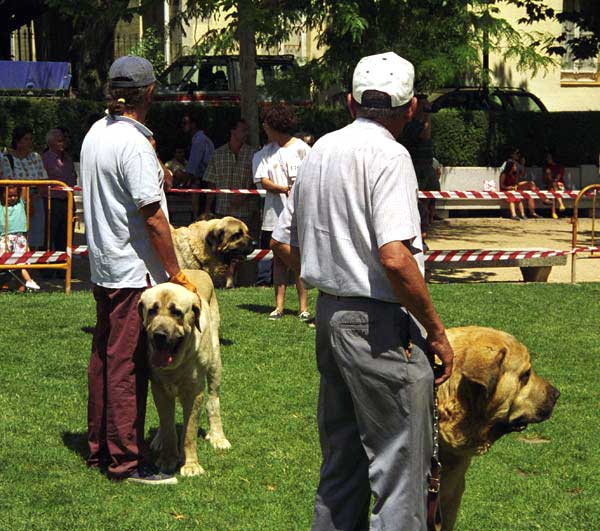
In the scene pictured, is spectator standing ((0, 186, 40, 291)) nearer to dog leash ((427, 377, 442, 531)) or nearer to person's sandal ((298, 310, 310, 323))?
person's sandal ((298, 310, 310, 323))

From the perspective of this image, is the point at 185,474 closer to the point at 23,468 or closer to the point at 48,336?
the point at 23,468

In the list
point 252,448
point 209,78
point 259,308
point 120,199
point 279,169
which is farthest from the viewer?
point 209,78

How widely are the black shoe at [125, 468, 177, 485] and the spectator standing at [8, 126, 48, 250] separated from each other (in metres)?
7.07

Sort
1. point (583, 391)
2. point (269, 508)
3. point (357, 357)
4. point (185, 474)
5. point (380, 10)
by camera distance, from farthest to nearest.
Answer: point (380, 10)
point (583, 391)
point (185, 474)
point (269, 508)
point (357, 357)

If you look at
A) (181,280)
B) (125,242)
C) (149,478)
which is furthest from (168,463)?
(125,242)

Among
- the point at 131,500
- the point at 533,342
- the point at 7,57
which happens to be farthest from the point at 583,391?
the point at 7,57

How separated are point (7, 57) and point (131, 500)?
32.7 m

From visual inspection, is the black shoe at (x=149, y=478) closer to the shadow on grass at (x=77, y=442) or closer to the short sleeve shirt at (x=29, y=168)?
the shadow on grass at (x=77, y=442)

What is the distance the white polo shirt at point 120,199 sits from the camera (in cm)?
514

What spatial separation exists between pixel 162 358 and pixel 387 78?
2154mm

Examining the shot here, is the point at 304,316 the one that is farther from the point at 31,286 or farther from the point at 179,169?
the point at 179,169

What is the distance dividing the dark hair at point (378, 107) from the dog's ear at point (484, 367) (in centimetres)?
96

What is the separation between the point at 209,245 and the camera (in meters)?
8.94

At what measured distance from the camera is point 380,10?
43.2ft
